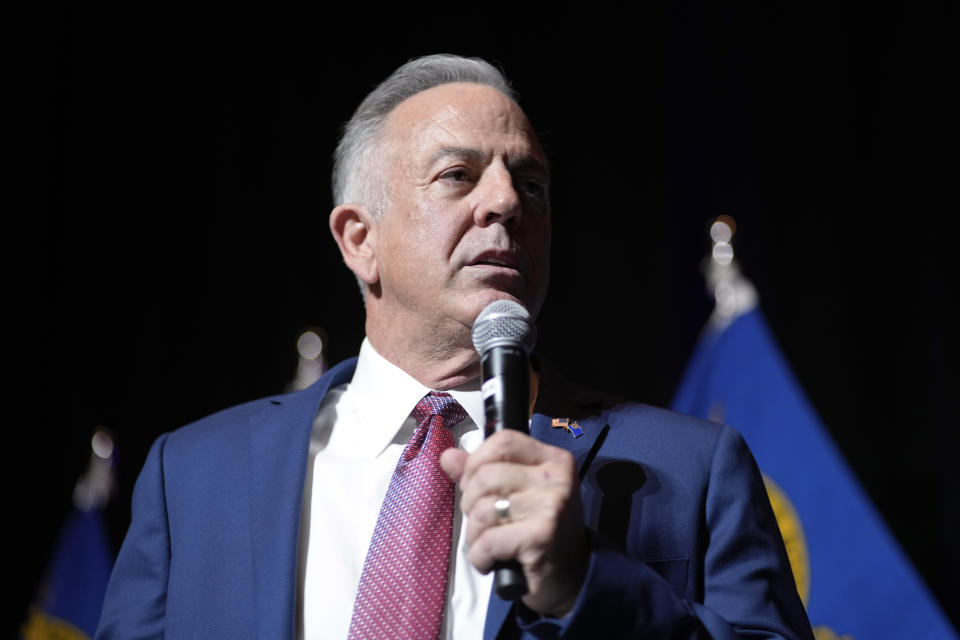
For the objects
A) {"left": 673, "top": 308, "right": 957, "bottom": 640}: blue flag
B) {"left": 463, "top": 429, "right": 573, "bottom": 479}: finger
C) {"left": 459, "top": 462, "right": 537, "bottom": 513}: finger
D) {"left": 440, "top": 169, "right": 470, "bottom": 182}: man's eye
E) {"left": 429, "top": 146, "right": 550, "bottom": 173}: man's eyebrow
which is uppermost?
{"left": 429, "top": 146, "right": 550, "bottom": 173}: man's eyebrow

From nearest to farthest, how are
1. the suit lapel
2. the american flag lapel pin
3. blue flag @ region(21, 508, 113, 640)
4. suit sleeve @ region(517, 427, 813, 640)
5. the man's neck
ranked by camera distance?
suit sleeve @ region(517, 427, 813, 640) → the suit lapel → the american flag lapel pin → the man's neck → blue flag @ region(21, 508, 113, 640)

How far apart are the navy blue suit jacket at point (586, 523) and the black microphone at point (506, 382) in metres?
0.27

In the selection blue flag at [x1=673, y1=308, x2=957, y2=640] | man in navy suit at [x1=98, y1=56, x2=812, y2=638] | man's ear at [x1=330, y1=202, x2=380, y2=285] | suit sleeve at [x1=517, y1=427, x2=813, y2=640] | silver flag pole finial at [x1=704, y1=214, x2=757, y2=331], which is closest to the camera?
suit sleeve at [x1=517, y1=427, x2=813, y2=640]

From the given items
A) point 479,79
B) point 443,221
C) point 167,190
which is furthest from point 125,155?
point 443,221

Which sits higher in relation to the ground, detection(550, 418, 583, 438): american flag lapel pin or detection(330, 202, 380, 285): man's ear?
detection(330, 202, 380, 285): man's ear

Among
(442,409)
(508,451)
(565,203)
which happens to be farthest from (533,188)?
(565,203)

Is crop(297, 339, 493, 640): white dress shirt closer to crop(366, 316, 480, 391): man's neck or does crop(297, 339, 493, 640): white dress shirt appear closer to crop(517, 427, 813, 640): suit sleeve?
crop(366, 316, 480, 391): man's neck

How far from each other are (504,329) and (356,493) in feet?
1.79

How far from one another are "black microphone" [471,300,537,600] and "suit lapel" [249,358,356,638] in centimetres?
50

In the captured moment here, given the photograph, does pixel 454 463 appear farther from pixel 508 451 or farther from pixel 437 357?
pixel 437 357

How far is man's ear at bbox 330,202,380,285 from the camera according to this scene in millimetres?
1973

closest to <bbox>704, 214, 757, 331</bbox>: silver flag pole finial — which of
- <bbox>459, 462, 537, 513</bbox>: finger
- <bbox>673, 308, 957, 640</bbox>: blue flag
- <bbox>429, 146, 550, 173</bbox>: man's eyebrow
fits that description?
<bbox>673, 308, 957, 640</bbox>: blue flag

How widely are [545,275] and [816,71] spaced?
1870mm

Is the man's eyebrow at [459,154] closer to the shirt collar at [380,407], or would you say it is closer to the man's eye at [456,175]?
the man's eye at [456,175]
